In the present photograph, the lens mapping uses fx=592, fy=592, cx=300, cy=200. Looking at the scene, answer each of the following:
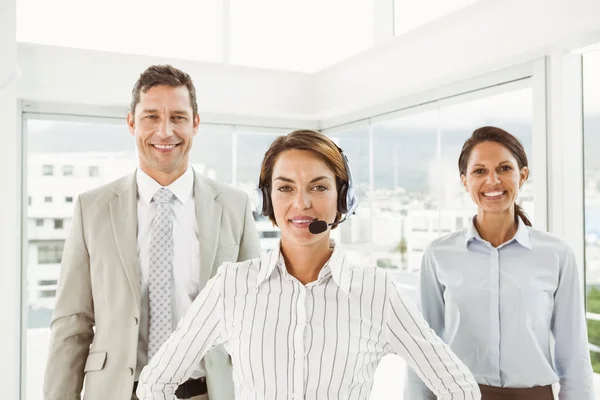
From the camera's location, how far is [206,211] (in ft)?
6.37

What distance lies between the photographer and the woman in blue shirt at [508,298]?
195 centimetres

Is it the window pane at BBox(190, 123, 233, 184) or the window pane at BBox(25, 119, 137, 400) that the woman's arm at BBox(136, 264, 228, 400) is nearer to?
the window pane at BBox(25, 119, 137, 400)

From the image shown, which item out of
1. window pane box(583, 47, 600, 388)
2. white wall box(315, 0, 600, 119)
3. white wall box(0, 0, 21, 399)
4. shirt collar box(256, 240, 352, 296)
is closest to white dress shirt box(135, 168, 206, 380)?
shirt collar box(256, 240, 352, 296)

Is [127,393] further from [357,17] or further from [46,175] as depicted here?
[357,17]

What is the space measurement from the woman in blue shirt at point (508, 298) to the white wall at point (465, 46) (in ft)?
3.84

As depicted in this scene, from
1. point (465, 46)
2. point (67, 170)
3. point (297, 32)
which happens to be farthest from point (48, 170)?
point (465, 46)

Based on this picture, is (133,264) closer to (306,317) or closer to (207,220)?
(207,220)

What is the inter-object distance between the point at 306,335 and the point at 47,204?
12.6ft

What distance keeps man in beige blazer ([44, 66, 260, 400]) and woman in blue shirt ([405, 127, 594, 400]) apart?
2.62 feet

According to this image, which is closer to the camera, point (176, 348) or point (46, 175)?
point (176, 348)

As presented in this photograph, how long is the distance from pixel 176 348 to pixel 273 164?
1.71 feet

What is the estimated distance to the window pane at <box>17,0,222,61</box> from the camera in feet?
14.9

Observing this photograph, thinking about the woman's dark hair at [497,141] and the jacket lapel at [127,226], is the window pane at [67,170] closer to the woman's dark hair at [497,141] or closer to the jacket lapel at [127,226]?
the jacket lapel at [127,226]

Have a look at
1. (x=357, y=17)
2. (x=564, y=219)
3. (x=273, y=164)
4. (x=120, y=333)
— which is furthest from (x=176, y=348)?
A: (x=357, y=17)
